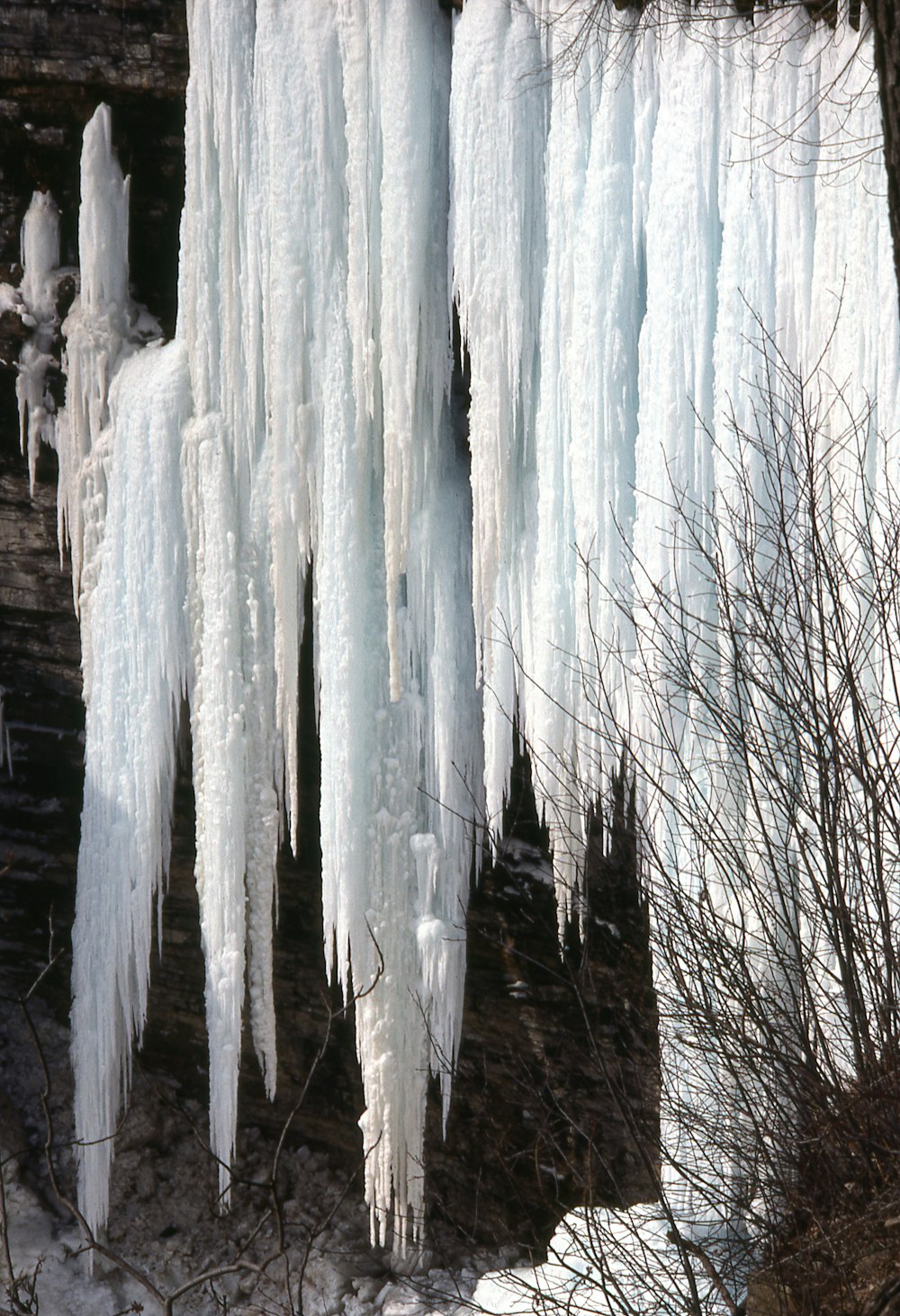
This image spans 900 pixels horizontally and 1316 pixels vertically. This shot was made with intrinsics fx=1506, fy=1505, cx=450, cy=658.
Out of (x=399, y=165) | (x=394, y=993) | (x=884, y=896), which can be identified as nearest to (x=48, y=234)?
(x=399, y=165)

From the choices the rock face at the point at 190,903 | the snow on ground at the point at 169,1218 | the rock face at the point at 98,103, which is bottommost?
the snow on ground at the point at 169,1218

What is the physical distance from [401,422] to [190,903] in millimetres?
3419

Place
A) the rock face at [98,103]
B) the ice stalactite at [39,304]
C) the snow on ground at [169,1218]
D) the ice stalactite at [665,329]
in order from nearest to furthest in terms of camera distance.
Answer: the ice stalactite at [665,329] → the rock face at [98,103] → the ice stalactite at [39,304] → the snow on ground at [169,1218]

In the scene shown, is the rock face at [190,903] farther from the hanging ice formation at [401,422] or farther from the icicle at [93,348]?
the hanging ice formation at [401,422]

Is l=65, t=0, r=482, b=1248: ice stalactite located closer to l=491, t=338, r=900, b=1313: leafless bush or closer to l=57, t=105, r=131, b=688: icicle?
l=57, t=105, r=131, b=688: icicle

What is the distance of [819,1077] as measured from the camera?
4180 millimetres

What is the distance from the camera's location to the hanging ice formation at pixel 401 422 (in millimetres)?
5301

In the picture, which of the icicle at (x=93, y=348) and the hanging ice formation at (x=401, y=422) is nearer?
the hanging ice formation at (x=401, y=422)

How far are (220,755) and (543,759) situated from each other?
167cm

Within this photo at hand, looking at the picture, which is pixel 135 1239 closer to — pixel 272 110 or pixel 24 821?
pixel 24 821

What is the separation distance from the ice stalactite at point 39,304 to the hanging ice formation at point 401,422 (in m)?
0.08

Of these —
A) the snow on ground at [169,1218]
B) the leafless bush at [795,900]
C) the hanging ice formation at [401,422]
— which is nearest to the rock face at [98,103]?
the hanging ice formation at [401,422]

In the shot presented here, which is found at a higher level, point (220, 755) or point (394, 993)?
point (220, 755)

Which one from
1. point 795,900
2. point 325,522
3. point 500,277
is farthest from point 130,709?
point 795,900
